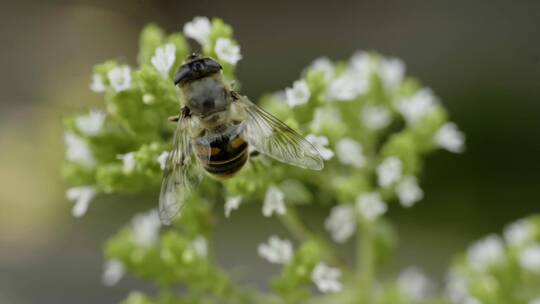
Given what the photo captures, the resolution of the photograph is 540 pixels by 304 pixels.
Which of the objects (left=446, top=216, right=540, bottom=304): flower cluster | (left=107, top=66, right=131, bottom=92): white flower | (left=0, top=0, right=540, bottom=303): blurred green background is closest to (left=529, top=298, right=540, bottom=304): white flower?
(left=446, top=216, right=540, bottom=304): flower cluster

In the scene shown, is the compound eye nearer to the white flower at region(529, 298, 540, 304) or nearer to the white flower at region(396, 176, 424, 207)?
the white flower at region(396, 176, 424, 207)

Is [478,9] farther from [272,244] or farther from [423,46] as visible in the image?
[272,244]

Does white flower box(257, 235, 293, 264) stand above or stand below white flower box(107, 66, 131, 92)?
below

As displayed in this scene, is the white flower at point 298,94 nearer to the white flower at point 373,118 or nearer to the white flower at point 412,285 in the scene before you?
the white flower at point 373,118

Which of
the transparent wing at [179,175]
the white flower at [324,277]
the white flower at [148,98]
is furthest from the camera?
the white flower at [324,277]

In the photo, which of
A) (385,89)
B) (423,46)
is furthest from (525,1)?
(385,89)

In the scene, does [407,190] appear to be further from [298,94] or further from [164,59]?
[164,59]

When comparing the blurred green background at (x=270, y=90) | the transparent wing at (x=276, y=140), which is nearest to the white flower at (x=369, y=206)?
the transparent wing at (x=276, y=140)
